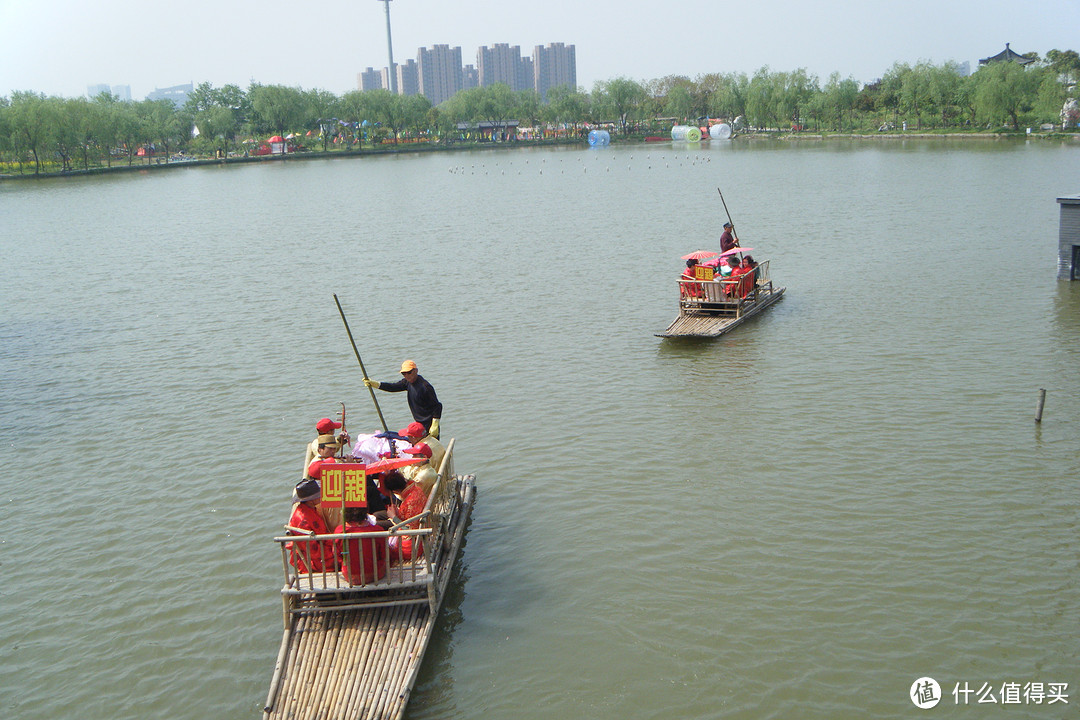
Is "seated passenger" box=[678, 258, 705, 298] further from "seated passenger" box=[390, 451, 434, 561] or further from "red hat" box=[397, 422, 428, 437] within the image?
"seated passenger" box=[390, 451, 434, 561]

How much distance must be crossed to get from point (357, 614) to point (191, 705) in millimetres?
1770

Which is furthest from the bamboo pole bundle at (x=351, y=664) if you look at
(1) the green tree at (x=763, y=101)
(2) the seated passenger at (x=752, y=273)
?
(1) the green tree at (x=763, y=101)

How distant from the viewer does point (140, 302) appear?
2683cm

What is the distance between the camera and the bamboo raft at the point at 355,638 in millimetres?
7660

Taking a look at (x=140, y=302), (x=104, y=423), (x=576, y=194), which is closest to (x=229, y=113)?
(x=576, y=194)

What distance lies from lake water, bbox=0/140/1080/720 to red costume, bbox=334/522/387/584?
3.72 ft

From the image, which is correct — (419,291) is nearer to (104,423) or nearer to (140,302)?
(140,302)

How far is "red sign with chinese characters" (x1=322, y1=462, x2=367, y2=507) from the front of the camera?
28.0ft

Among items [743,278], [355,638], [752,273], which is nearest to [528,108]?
[752,273]

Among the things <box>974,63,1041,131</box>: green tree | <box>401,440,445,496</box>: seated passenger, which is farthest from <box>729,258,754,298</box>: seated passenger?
<box>974,63,1041,131</box>: green tree

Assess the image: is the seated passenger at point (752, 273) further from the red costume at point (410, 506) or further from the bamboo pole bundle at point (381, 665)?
the bamboo pole bundle at point (381, 665)

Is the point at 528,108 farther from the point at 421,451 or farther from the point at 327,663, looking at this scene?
the point at 327,663

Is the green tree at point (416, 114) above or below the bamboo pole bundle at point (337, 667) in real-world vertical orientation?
above

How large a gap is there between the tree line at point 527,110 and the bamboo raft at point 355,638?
94.6 m
